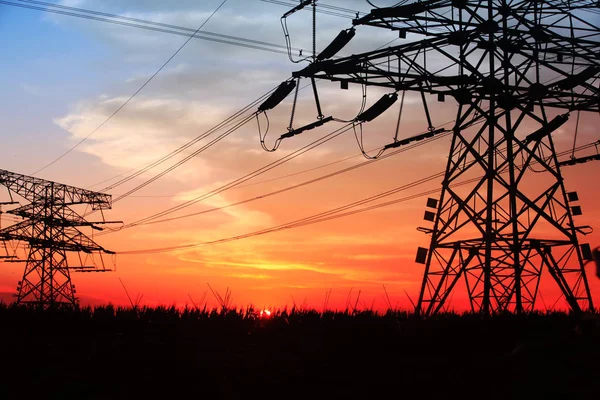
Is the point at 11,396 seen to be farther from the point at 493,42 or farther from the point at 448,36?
the point at 493,42

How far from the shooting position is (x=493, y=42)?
28953mm

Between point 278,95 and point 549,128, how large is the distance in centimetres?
1137

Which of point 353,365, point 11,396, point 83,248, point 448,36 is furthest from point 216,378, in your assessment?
point 83,248

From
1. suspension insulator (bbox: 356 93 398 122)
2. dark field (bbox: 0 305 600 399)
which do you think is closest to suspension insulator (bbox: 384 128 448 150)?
suspension insulator (bbox: 356 93 398 122)

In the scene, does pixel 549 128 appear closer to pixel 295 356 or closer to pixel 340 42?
pixel 340 42

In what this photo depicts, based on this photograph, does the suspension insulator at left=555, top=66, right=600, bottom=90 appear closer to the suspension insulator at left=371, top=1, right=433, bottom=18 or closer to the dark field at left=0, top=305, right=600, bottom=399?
the suspension insulator at left=371, top=1, right=433, bottom=18

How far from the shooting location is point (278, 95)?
25.4m

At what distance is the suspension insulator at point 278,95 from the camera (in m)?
24.9

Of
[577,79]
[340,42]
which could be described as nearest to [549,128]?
[577,79]

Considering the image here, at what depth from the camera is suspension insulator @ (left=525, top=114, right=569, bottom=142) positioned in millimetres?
29500

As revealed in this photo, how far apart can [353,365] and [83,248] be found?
49.7 meters

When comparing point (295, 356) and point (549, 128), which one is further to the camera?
→ point (549, 128)

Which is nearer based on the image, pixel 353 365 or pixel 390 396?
pixel 390 396

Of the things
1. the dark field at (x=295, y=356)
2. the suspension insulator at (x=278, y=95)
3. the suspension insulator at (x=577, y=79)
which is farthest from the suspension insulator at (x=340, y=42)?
the dark field at (x=295, y=356)
